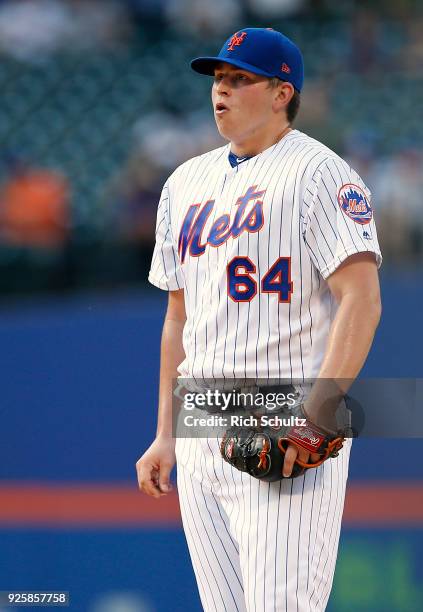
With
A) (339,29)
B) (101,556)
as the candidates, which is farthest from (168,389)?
(339,29)

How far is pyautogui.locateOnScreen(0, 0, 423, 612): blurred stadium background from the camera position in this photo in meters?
4.02

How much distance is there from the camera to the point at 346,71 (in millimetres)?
6375

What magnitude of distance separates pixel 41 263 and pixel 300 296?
3.00 m

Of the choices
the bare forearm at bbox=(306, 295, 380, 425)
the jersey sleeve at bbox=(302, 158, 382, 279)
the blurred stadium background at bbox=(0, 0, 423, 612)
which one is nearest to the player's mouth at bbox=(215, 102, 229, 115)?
the jersey sleeve at bbox=(302, 158, 382, 279)

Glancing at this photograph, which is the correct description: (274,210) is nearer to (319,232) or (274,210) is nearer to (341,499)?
(319,232)

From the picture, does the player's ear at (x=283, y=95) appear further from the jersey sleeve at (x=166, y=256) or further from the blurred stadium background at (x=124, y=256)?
the blurred stadium background at (x=124, y=256)

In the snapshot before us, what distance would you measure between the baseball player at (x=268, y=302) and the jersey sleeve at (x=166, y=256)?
0.13 m

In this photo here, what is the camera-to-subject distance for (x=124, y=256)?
500 cm

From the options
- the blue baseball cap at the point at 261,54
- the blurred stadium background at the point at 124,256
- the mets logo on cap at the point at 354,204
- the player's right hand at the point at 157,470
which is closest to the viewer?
the mets logo on cap at the point at 354,204

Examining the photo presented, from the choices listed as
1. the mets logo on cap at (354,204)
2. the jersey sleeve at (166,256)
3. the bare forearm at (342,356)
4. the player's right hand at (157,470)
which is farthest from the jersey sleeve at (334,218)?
the player's right hand at (157,470)

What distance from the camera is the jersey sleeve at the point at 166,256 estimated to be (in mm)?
2562

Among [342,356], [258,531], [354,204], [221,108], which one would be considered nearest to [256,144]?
[221,108]

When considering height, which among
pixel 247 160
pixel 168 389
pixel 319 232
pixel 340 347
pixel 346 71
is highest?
pixel 346 71

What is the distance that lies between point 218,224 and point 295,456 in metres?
0.58
